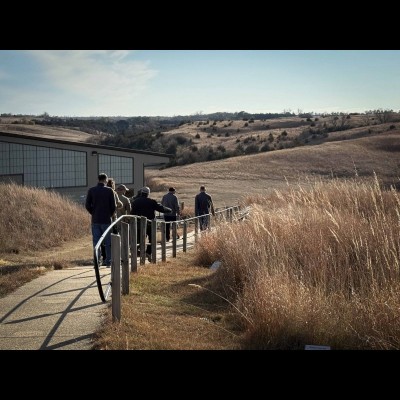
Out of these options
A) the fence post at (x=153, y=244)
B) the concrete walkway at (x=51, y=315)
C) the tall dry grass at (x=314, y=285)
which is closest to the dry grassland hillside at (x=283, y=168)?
the fence post at (x=153, y=244)

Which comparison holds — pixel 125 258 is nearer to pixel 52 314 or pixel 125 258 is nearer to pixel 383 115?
pixel 52 314

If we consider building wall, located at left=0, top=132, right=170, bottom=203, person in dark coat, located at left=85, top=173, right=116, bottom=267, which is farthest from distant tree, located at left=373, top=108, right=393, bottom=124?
person in dark coat, located at left=85, top=173, right=116, bottom=267

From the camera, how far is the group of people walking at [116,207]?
11.8m

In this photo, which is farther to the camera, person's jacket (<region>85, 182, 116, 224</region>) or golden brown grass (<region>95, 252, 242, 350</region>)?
person's jacket (<region>85, 182, 116, 224</region>)

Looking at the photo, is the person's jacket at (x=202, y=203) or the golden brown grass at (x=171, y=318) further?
the person's jacket at (x=202, y=203)

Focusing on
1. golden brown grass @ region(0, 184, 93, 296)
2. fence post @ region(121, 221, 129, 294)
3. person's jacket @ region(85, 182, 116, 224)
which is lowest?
golden brown grass @ region(0, 184, 93, 296)

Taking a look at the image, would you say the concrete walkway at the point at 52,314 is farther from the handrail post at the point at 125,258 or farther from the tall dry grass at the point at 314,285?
the tall dry grass at the point at 314,285

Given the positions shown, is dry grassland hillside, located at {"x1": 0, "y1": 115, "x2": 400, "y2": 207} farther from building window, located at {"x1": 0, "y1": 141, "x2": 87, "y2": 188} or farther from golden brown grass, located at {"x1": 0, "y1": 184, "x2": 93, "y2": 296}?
golden brown grass, located at {"x1": 0, "y1": 184, "x2": 93, "y2": 296}

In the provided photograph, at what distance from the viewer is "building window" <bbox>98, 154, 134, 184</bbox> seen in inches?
1400

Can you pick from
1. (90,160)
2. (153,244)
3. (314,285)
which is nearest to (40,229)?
(153,244)

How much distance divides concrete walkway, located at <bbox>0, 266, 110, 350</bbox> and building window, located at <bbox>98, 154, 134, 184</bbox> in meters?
26.1

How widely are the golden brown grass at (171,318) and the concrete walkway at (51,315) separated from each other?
0.26 meters
